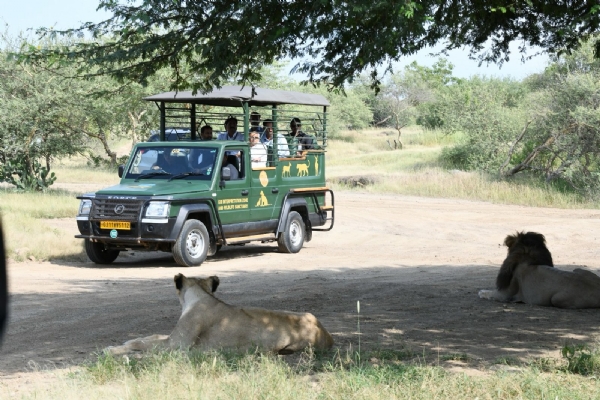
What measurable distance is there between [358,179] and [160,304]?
24.6 metres

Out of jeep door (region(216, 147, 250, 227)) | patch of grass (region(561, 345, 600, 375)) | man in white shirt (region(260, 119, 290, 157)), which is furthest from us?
man in white shirt (region(260, 119, 290, 157))

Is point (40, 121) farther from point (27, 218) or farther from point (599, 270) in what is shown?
point (599, 270)

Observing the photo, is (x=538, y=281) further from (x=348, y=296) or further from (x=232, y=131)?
(x=232, y=131)

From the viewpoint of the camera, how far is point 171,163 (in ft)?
50.2

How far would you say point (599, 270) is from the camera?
47.5 ft

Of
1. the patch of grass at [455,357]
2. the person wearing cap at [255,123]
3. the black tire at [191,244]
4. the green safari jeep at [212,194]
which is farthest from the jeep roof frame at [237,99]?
the patch of grass at [455,357]

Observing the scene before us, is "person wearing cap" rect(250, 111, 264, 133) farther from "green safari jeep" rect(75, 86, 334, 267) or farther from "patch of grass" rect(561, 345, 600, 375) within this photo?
"patch of grass" rect(561, 345, 600, 375)

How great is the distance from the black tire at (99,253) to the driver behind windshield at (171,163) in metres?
1.59

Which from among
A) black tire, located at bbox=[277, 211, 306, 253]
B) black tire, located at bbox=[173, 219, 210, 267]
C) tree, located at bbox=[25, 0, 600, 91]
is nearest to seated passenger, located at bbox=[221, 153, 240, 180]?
black tire, located at bbox=[173, 219, 210, 267]

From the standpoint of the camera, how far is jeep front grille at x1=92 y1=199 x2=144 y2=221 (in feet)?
45.9

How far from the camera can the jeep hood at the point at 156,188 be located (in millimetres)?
14148

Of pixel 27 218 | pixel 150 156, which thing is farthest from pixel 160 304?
pixel 27 218

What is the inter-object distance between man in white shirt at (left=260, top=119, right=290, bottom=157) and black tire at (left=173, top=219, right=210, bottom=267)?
2.48 metres

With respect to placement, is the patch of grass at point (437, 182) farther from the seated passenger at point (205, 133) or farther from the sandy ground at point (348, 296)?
the seated passenger at point (205, 133)
